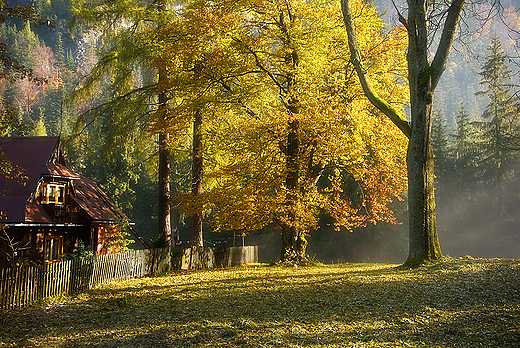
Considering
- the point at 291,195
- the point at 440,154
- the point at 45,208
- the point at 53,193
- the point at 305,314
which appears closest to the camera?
the point at 305,314

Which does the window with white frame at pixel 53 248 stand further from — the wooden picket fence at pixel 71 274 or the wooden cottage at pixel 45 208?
the wooden picket fence at pixel 71 274

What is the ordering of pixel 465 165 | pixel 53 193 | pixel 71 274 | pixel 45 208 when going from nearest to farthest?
pixel 71 274 < pixel 45 208 < pixel 53 193 < pixel 465 165

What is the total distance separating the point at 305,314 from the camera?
7410 mm

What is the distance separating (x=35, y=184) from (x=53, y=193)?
57.8 inches

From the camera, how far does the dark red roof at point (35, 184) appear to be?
16.1 metres

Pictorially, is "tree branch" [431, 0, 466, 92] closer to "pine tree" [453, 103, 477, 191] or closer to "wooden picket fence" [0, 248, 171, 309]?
"wooden picket fence" [0, 248, 171, 309]

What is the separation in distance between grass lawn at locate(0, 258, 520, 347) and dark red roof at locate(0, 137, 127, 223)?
24.5 ft

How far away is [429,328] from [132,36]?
16.2 m

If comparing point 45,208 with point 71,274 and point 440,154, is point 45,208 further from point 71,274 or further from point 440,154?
point 440,154

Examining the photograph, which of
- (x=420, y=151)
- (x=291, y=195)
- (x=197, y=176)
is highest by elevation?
(x=197, y=176)

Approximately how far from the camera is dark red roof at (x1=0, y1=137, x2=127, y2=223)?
16.1 m

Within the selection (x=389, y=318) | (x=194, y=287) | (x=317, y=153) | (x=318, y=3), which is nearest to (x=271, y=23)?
(x=318, y=3)

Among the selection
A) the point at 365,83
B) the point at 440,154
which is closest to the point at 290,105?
the point at 365,83

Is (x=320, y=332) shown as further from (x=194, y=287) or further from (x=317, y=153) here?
(x=317, y=153)
